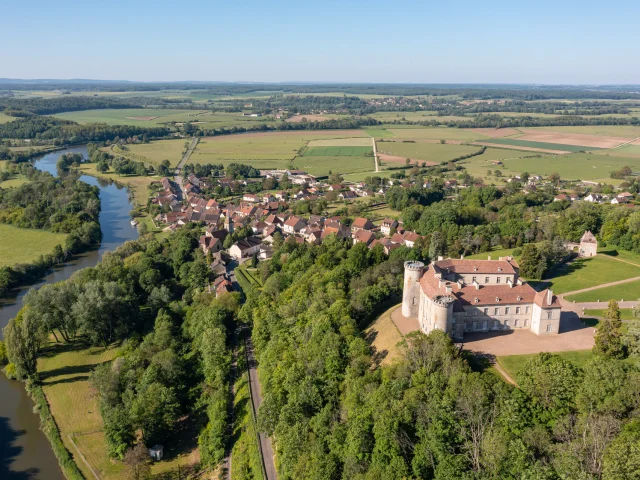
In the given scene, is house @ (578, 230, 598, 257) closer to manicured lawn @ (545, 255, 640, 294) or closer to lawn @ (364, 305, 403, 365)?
manicured lawn @ (545, 255, 640, 294)

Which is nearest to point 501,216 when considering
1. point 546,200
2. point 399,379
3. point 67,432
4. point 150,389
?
point 546,200

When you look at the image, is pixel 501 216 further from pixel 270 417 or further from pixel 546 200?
pixel 270 417

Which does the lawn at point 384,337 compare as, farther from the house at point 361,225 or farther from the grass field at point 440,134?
the grass field at point 440,134

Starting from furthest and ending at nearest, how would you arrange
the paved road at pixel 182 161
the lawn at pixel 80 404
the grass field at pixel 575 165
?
the paved road at pixel 182 161 → the grass field at pixel 575 165 → the lawn at pixel 80 404

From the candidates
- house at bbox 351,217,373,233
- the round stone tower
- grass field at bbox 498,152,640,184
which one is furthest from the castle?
grass field at bbox 498,152,640,184

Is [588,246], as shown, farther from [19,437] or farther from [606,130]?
[606,130]

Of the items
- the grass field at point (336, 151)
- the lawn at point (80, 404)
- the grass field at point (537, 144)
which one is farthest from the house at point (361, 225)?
the grass field at point (537, 144)

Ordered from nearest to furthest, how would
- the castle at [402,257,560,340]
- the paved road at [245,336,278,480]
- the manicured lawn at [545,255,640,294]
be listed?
the paved road at [245,336,278,480] < the castle at [402,257,560,340] < the manicured lawn at [545,255,640,294]
